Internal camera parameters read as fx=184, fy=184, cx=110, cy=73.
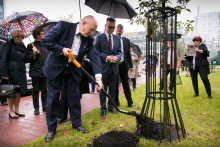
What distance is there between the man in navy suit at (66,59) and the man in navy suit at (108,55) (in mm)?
944

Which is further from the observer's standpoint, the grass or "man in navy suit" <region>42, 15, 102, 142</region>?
"man in navy suit" <region>42, 15, 102, 142</region>

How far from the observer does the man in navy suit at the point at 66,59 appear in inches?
109

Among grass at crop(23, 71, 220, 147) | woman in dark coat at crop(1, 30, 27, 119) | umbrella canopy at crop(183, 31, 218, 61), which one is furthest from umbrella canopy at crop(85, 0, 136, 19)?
umbrella canopy at crop(183, 31, 218, 61)

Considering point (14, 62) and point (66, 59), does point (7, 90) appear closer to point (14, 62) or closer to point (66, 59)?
point (14, 62)

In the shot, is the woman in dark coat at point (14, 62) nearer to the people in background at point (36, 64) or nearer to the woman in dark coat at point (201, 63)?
the people in background at point (36, 64)

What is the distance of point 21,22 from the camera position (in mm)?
4883

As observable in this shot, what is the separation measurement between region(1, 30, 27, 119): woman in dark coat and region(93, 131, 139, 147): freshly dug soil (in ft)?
8.52

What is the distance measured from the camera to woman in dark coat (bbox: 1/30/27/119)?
13.5 ft

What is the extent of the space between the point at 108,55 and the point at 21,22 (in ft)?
8.51

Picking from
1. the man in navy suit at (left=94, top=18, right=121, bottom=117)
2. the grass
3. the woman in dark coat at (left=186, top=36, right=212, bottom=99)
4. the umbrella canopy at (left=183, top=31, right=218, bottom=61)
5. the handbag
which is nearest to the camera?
the grass

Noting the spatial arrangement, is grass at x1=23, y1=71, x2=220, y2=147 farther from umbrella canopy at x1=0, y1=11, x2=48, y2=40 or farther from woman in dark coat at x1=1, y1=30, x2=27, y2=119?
umbrella canopy at x1=0, y1=11, x2=48, y2=40

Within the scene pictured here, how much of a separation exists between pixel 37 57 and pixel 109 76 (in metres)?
1.96

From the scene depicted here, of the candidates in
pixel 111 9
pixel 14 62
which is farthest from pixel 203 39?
pixel 14 62

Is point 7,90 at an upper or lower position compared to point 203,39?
lower
